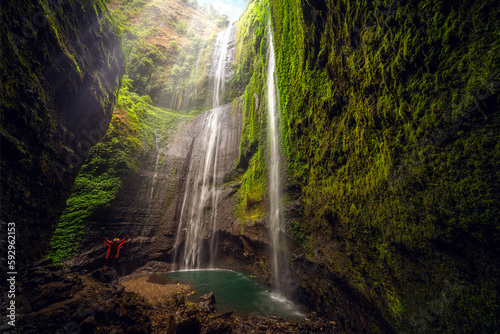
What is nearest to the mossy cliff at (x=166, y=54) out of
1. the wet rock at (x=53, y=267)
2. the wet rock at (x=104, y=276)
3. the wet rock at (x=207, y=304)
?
the wet rock at (x=104, y=276)

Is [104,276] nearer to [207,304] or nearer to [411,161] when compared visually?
[207,304]

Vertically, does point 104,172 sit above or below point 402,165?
above

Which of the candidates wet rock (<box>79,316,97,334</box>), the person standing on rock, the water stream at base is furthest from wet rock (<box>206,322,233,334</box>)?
the person standing on rock

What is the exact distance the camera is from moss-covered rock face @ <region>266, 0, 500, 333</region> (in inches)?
67.0

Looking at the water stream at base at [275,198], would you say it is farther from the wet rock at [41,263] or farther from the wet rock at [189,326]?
the wet rock at [41,263]

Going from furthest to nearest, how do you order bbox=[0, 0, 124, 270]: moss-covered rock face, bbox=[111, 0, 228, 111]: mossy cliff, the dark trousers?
bbox=[111, 0, 228, 111]: mossy cliff
the dark trousers
bbox=[0, 0, 124, 270]: moss-covered rock face

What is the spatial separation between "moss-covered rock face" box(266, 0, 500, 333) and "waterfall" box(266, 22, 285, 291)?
2.06 m

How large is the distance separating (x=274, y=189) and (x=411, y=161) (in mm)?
5521

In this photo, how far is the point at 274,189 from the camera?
772cm

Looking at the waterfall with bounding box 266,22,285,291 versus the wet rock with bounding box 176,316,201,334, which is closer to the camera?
the wet rock with bounding box 176,316,201,334

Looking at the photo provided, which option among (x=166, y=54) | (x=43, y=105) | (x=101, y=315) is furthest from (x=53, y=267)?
(x=166, y=54)

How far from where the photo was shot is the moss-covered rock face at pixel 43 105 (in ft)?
8.54

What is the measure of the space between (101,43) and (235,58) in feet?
62.6

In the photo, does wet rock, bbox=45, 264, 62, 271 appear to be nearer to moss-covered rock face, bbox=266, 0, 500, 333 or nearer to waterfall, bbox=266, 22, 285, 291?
waterfall, bbox=266, 22, 285, 291
